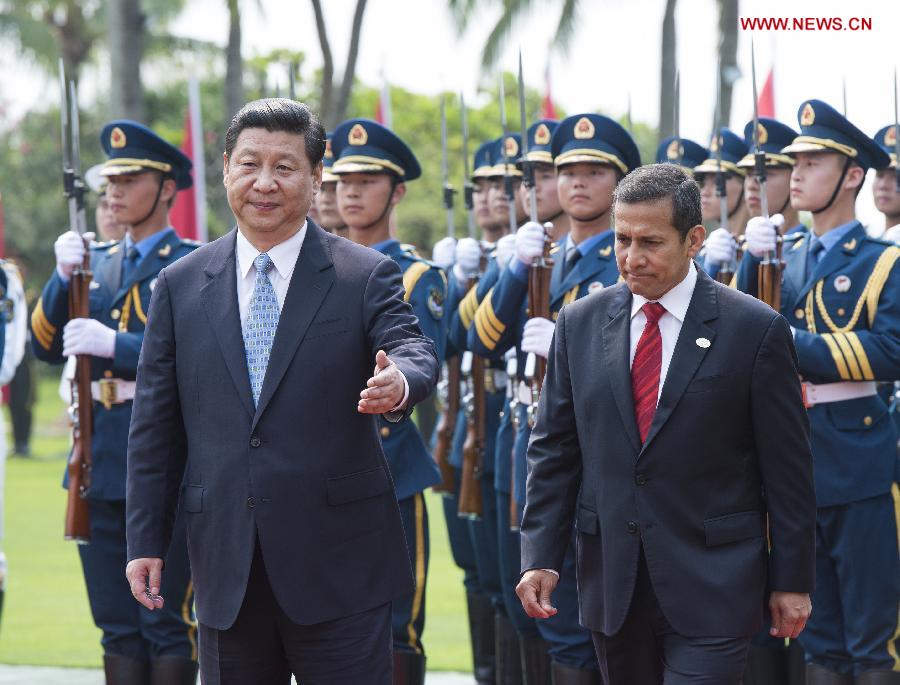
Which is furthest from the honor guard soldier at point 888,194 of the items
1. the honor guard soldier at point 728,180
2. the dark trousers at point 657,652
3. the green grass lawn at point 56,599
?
the dark trousers at point 657,652

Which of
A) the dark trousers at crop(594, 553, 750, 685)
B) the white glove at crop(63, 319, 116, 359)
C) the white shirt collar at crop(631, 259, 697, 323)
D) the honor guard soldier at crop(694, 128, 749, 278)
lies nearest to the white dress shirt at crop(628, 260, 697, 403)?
the white shirt collar at crop(631, 259, 697, 323)

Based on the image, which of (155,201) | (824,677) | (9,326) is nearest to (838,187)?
(824,677)

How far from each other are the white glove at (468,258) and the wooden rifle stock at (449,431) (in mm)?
438

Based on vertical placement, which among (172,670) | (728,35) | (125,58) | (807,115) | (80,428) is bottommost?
(172,670)

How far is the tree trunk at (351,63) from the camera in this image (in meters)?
17.6

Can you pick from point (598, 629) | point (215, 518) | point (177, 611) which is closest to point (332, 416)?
point (215, 518)

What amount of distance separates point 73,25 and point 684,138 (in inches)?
1087

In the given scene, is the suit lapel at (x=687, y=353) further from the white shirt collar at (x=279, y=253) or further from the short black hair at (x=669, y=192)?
the white shirt collar at (x=279, y=253)

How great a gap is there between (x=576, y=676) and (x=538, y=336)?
1189 millimetres

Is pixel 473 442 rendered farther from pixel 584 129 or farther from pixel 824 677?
pixel 824 677

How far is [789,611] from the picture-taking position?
4234 mm

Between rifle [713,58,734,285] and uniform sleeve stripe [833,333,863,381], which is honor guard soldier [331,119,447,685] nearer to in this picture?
rifle [713,58,734,285]

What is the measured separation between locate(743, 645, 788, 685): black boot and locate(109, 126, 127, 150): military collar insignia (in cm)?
309

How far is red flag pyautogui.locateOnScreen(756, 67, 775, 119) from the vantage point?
1006 centimetres
